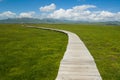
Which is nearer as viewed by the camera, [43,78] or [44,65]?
[43,78]

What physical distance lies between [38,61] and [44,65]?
5.42 ft

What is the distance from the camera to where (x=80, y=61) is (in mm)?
14398

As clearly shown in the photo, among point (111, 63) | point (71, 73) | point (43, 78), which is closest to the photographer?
point (71, 73)

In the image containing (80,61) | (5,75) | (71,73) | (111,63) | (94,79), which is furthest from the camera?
(111,63)

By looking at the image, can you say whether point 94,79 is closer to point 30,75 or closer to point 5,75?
point 30,75

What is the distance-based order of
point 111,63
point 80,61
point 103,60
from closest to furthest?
point 80,61
point 111,63
point 103,60

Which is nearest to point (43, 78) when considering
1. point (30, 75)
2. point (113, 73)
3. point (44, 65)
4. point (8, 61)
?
point (30, 75)

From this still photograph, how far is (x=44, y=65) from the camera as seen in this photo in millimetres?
15234

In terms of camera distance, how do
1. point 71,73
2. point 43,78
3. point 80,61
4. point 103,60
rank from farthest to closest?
1. point 103,60
2. point 80,61
3. point 43,78
4. point 71,73

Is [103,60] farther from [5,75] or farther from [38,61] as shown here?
[5,75]

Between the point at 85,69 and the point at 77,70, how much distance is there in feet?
1.82

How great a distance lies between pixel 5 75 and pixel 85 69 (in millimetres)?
5088

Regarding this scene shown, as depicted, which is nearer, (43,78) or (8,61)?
(43,78)

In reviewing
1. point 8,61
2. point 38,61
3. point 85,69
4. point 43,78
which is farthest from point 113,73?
point 8,61
